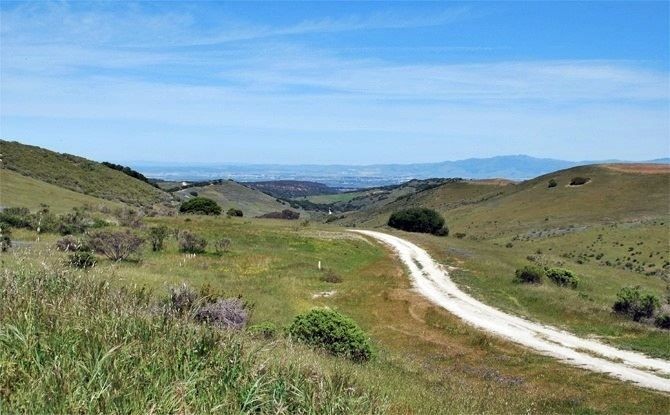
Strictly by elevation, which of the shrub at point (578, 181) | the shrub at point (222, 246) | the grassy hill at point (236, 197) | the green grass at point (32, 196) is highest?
the shrub at point (578, 181)

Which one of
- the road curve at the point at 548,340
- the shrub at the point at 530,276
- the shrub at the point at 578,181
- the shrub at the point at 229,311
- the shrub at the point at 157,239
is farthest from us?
the shrub at the point at 578,181

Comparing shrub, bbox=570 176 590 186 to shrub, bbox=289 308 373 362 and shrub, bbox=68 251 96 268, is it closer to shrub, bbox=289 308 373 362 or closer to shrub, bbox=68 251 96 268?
shrub, bbox=289 308 373 362

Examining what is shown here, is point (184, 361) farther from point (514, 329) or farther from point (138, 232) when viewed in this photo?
point (138, 232)

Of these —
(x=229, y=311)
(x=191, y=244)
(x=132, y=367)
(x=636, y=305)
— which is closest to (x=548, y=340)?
(x=636, y=305)

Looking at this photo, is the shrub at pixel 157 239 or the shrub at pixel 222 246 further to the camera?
the shrub at pixel 222 246

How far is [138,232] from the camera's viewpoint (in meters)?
39.2

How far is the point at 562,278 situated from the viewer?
120 ft

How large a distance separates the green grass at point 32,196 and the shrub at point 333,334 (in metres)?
39.2

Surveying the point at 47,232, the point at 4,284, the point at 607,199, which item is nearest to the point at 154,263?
the point at 47,232

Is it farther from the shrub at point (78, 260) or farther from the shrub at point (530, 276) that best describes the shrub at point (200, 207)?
the shrub at point (78, 260)

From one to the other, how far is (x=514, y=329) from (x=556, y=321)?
131 inches

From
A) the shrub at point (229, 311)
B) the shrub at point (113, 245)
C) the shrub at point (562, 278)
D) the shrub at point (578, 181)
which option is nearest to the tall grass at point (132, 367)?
the shrub at point (229, 311)

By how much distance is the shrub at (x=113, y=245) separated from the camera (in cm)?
2702

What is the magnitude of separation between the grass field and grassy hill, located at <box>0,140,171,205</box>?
42.1m
